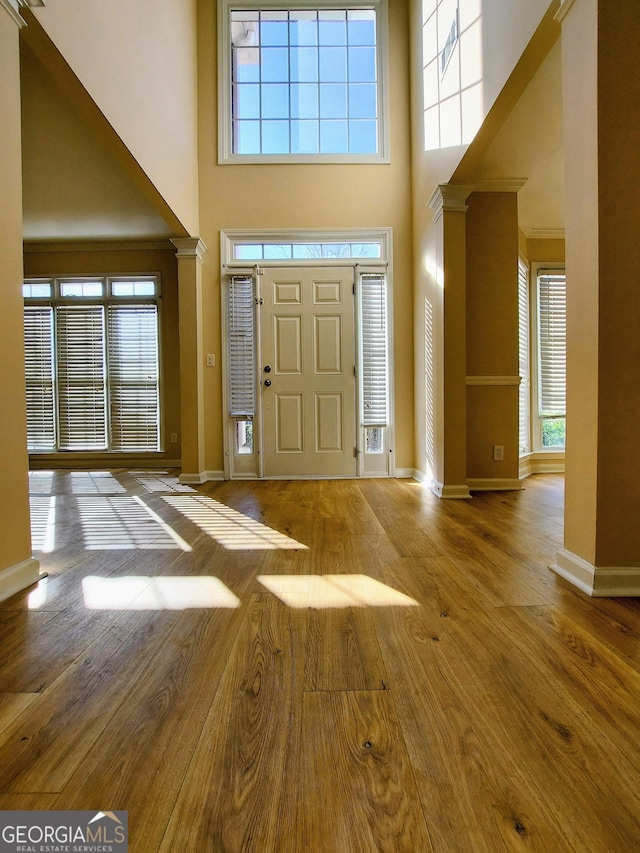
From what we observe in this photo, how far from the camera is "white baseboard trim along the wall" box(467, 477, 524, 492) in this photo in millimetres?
4004

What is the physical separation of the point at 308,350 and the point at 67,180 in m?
2.48

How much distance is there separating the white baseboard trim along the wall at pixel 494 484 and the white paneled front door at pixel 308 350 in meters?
1.21

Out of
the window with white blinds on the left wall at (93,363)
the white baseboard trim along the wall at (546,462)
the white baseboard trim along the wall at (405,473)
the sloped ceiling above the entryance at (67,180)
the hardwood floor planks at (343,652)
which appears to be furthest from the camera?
the window with white blinds on the left wall at (93,363)

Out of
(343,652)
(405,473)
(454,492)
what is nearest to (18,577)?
(343,652)

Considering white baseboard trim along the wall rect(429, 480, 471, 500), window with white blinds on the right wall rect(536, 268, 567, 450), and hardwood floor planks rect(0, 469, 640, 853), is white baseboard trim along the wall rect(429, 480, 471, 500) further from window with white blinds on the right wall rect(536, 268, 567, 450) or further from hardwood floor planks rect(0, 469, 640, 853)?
window with white blinds on the right wall rect(536, 268, 567, 450)

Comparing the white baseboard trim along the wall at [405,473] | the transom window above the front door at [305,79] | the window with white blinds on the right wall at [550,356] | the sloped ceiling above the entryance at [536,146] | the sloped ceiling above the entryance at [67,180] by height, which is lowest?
the white baseboard trim along the wall at [405,473]

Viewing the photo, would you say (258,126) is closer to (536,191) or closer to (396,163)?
(396,163)

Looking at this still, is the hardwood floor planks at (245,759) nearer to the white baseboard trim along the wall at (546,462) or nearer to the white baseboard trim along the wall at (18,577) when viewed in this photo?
the white baseboard trim along the wall at (18,577)

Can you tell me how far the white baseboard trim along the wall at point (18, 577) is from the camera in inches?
70.0

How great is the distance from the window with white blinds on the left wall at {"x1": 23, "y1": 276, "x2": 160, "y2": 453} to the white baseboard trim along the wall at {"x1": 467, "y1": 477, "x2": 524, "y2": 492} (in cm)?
366

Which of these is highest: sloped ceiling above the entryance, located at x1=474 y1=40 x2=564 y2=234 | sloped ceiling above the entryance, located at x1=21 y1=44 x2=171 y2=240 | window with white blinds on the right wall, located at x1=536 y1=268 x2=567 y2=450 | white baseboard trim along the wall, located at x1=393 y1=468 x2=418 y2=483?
sloped ceiling above the entryance, located at x1=21 y1=44 x2=171 y2=240

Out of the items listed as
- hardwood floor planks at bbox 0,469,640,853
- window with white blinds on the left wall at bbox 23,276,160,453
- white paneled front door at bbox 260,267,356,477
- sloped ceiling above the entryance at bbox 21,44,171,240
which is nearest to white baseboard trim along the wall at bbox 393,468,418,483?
white paneled front door at bbox 260,267,356,477

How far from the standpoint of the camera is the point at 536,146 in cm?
330

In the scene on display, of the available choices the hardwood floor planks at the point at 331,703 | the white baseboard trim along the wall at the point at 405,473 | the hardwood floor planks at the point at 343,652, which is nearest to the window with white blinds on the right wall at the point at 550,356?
the white baseboard trim along the wall at the point at 405,473
